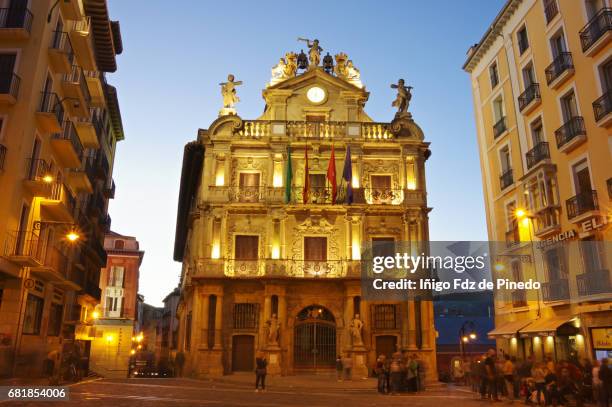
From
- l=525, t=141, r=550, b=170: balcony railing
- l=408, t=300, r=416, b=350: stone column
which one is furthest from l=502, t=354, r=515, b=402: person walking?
l=408, t=300, r=416, b=350: stone column

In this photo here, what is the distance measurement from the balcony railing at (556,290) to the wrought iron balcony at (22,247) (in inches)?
733

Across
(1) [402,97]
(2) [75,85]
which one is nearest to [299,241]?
(1) [402,97]

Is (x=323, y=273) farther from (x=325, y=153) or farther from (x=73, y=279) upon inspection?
(x=73, y=279)

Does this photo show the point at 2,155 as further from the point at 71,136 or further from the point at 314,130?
the point at 314,130

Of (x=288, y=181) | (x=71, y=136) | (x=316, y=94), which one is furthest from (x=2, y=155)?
(x=316, y=94)

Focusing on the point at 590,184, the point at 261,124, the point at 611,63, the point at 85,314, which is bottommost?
the point at 85,314

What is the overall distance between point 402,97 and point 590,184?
1612cm

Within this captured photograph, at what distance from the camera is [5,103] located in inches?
734

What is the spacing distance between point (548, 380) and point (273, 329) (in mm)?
15568

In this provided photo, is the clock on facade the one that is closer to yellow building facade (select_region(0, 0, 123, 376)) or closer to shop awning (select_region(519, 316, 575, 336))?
yellow building facade (select_region(0, 0, 123, 376))

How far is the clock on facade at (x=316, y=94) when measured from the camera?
3403cm

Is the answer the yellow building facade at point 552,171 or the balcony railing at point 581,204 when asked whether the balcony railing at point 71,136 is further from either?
the balcony railing at point 581,204

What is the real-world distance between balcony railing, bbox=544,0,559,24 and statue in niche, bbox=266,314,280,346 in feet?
61.7

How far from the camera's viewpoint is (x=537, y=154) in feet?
74.5
